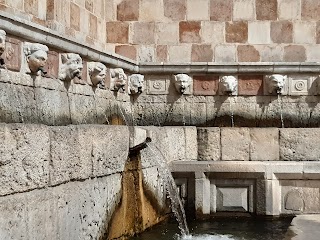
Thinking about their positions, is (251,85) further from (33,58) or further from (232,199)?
(33,58)

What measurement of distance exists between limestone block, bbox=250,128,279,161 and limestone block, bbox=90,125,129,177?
2178 mm

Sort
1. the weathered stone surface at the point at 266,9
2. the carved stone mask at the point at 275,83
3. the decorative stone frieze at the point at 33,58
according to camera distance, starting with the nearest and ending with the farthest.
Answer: the decorative stone frieze at the point at 33,58 < the carved stone mask at the point at 275,83 < the weathered stone surface at the point at 266,9

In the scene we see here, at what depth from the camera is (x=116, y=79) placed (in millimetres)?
6113

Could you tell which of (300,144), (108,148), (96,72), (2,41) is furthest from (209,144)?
(2,41)

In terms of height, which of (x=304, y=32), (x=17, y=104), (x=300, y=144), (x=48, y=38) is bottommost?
(x=300, y=144)

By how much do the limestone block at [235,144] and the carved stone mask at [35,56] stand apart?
265 cm

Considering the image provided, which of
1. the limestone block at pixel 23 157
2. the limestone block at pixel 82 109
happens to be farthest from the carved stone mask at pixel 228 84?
the limestone block at pixel 23 157

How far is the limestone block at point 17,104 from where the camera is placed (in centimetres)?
350

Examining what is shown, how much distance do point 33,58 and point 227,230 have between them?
2274mm

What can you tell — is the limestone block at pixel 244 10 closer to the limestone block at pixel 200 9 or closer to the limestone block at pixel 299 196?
the limestone block at pixel 200 9

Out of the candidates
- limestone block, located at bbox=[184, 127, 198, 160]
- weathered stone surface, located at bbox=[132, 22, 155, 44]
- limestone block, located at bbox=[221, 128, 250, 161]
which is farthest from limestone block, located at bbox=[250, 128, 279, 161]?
weathered stone surface, located at bbox=[132, 22, 155, 44]

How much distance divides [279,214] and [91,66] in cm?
229

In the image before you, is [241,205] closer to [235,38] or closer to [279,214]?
[279,214]

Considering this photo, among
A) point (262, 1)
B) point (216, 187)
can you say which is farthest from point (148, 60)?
point (216, 187)
